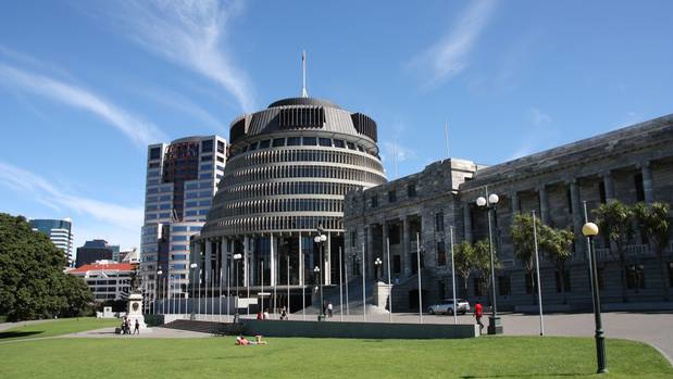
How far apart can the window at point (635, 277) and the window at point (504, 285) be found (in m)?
15.4

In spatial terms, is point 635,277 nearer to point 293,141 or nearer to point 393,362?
point 393,362

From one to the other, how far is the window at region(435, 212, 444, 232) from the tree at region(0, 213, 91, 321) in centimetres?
5074

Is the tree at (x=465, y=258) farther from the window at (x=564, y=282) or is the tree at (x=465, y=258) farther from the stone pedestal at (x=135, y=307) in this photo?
the stone pedestal at (x=135, y=307)

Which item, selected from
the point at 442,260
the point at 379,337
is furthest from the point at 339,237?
the point at 379,337

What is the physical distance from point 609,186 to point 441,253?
85.0 ft

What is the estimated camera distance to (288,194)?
13475cm

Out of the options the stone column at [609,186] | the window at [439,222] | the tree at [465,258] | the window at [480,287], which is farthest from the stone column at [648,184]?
the window at [439,222]

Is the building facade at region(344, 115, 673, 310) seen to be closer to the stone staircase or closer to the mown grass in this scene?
the stone staircase

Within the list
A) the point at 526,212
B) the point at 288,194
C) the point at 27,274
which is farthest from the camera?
the point at 288,194

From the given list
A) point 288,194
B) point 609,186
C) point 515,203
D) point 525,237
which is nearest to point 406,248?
point 515,203

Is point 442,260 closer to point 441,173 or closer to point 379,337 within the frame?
point 441,173

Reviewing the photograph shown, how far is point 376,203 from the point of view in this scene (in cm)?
9906

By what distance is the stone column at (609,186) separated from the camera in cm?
6391

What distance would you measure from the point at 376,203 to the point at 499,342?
68.5 meters
